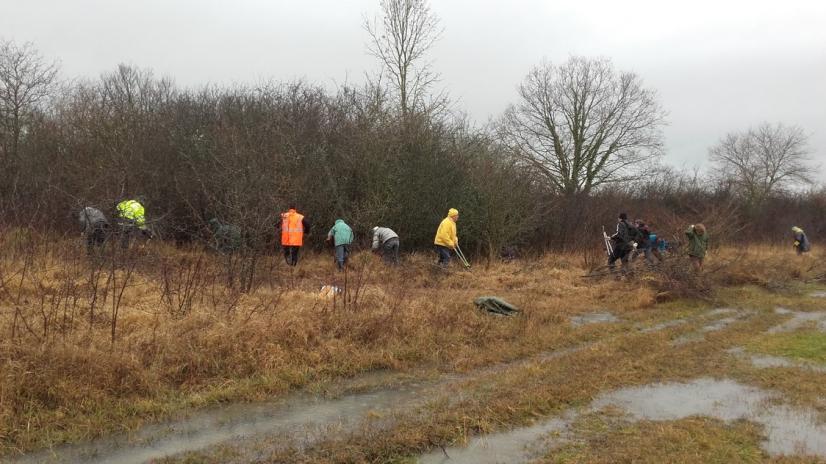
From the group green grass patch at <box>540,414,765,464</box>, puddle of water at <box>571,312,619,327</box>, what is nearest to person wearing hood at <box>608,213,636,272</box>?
puddle of water at <box>571,312,619,327</box>

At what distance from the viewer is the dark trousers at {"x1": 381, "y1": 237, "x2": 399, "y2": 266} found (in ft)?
44.5

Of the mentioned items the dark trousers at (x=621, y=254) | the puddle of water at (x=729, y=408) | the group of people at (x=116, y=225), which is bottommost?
the puddle of water at (x=729, y=408)

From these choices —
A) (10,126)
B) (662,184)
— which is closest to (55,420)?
Answer: (10,126)

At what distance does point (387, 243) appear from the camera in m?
13.6

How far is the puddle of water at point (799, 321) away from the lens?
9.15 meters

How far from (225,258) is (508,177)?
1188cm

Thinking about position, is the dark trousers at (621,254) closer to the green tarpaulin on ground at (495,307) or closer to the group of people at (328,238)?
the group of people at (328,238)

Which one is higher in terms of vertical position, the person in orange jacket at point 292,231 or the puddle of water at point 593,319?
the person in orange jacket at point 292,231

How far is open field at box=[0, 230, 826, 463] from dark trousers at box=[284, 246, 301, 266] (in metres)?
3.11

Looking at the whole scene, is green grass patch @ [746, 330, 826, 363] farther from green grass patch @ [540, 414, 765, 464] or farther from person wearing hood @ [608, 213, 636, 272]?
person wearing hood @ [608, 213, 636, 272]

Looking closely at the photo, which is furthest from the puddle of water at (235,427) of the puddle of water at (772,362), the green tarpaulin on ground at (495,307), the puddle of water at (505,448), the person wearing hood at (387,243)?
the person wearing hood at (387,243)

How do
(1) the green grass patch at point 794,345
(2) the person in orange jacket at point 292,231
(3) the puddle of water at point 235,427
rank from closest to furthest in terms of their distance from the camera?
(3) the puddle of water at point 235,427 < (1) the green grass patch at point 794,345 < (2) the person in orange jacket at point 292,231

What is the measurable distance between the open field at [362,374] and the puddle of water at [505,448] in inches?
0.8

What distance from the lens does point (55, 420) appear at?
426 cm
